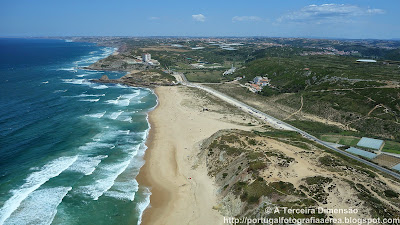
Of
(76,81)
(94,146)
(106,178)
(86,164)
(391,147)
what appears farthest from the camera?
(76,81)

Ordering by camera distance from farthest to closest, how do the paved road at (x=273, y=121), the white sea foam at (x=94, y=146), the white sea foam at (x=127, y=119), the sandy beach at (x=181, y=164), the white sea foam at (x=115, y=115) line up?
the white sea foam at (x=115, y=115) < the white sea foam at (x=127, y=119) < the white sea foam at (x=94, y=146) < the paved road at (x=273, y=121) < the sandy beach at (x=181, y=164)

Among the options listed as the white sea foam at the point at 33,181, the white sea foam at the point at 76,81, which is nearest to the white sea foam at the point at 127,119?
the white sea foam at the point at 33,181

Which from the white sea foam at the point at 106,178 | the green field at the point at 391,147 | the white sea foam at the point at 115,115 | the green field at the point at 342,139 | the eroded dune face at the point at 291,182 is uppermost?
the eroded dune face at the point at 291,182

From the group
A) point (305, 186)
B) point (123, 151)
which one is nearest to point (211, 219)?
point (305, 186)

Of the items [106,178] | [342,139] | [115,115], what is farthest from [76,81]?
[342,139]

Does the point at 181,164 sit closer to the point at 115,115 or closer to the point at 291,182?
the point at 291,182

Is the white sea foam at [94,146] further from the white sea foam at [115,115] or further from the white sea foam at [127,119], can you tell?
the white sea foam at [115,115]

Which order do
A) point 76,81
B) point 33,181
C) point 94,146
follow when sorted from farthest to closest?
point 76,81, point 94,146, point 33,181
